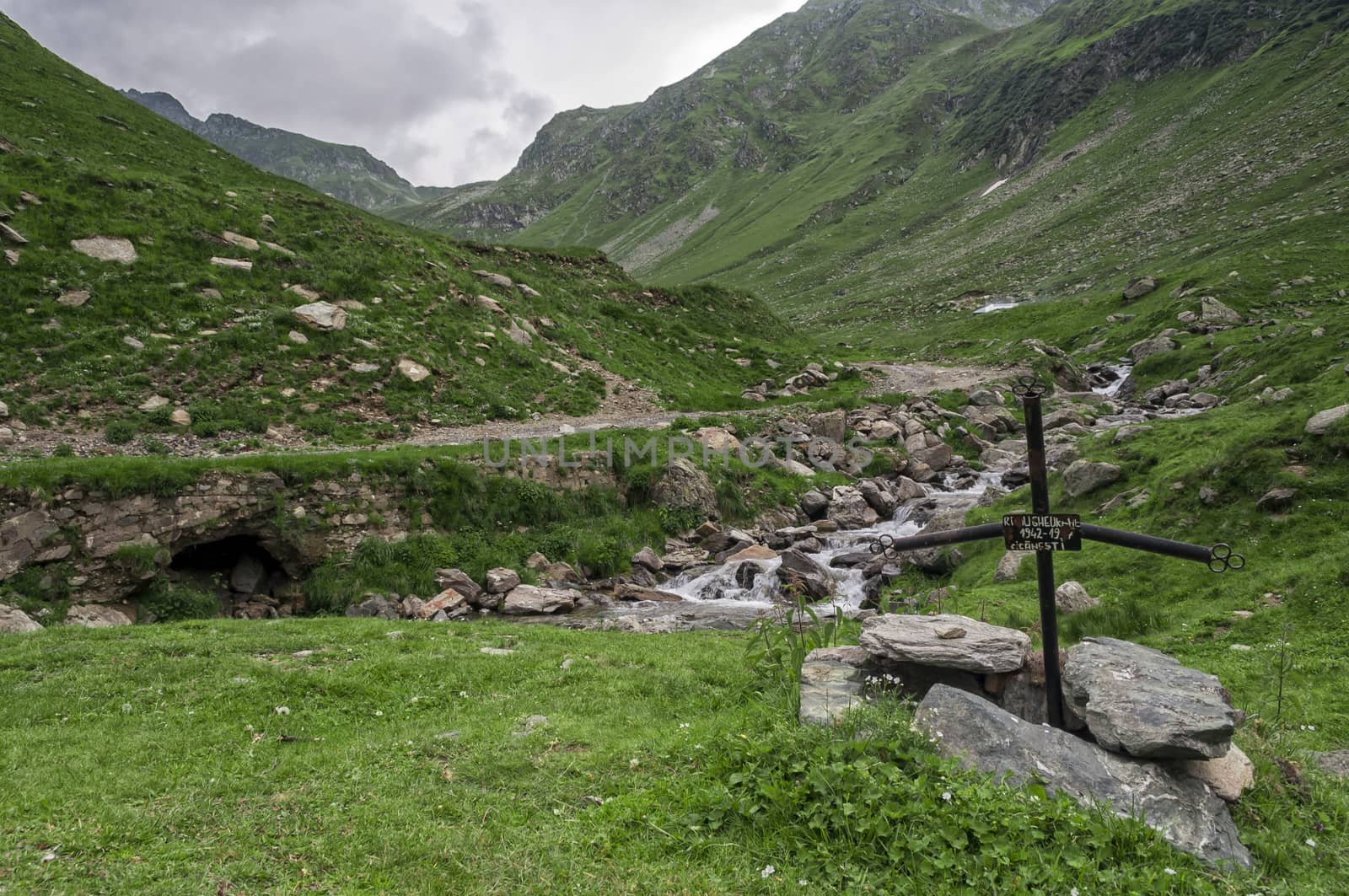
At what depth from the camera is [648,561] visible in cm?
2411

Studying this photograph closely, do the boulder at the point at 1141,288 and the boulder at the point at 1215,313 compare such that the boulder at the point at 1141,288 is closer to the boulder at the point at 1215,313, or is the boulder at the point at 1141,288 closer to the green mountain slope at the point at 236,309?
the boulder at the point at 1215,313

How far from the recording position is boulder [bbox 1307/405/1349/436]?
45.8 feet

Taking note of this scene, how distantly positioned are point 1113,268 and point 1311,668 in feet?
296

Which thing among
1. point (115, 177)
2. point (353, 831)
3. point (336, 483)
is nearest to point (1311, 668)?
point (353, 831)

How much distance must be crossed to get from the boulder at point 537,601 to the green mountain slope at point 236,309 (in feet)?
38.2

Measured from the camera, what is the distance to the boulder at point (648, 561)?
78.8 feet

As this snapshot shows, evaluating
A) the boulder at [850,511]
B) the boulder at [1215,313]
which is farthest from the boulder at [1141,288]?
the boulder at [850,511]

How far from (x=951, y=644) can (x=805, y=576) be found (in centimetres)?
1258

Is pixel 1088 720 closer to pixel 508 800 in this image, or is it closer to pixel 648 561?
pixel 508 800

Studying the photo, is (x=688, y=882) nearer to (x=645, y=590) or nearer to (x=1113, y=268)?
(x=645, y=590)

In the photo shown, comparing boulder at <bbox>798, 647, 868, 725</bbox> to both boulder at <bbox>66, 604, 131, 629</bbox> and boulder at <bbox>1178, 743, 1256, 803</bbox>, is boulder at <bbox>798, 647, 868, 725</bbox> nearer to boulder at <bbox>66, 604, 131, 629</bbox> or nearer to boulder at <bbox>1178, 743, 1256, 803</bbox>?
boulder at <bbox>1178, 743, 1256, 803</bbox>

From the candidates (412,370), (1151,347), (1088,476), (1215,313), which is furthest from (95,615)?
(1215,313)

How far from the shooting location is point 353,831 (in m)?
6.46

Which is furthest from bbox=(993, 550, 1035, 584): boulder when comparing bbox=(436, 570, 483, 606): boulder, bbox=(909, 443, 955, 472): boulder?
bbox=(909, 443, 955, 472): boulder
